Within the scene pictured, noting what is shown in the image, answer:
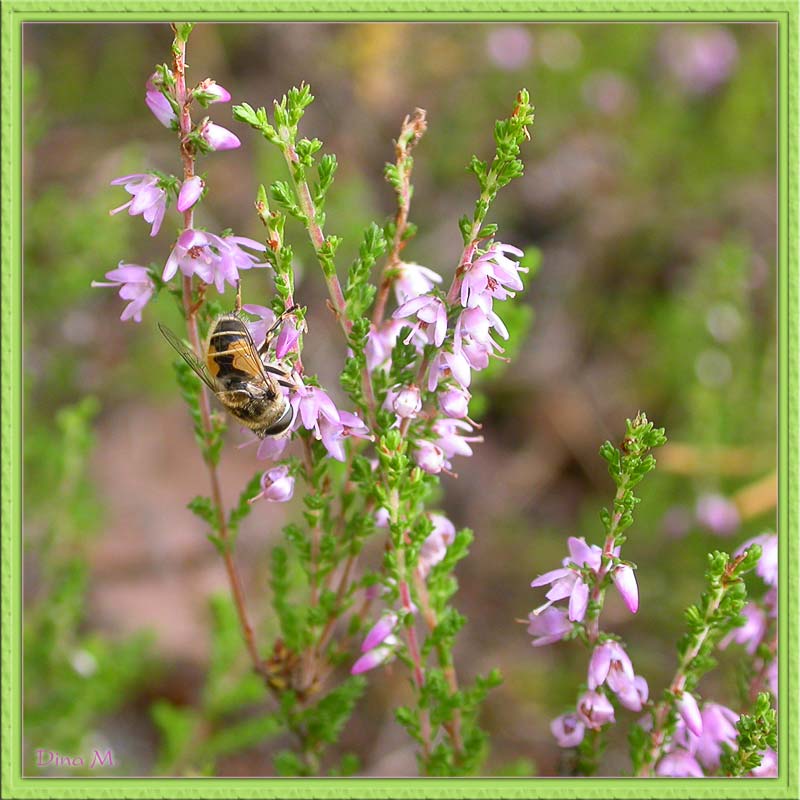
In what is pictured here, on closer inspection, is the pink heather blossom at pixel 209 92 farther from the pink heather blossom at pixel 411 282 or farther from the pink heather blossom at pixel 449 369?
the pink heather blossom at pixel 449 369

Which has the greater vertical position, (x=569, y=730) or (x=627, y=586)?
(x=627, y=586)

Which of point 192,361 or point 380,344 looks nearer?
point 380,344

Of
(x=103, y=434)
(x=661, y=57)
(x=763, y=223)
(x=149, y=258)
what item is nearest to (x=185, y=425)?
(x=103, y=434)

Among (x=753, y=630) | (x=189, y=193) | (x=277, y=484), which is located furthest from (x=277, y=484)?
(x=753, y=630)

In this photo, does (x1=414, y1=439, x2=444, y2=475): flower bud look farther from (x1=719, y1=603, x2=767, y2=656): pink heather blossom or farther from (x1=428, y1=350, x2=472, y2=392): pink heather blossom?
(x1=719, y1=603, x2=767, y2=656): pink heather blossom

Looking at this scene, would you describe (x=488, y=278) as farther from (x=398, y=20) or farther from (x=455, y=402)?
(x=398, y=20)

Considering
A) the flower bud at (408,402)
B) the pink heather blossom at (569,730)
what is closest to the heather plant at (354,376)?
the flower bud at (408,402)

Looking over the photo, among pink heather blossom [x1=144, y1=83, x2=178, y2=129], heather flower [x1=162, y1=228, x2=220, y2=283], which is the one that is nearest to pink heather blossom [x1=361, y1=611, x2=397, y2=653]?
heather flower [x1=162, y1=228, x2=220, y2=283]
